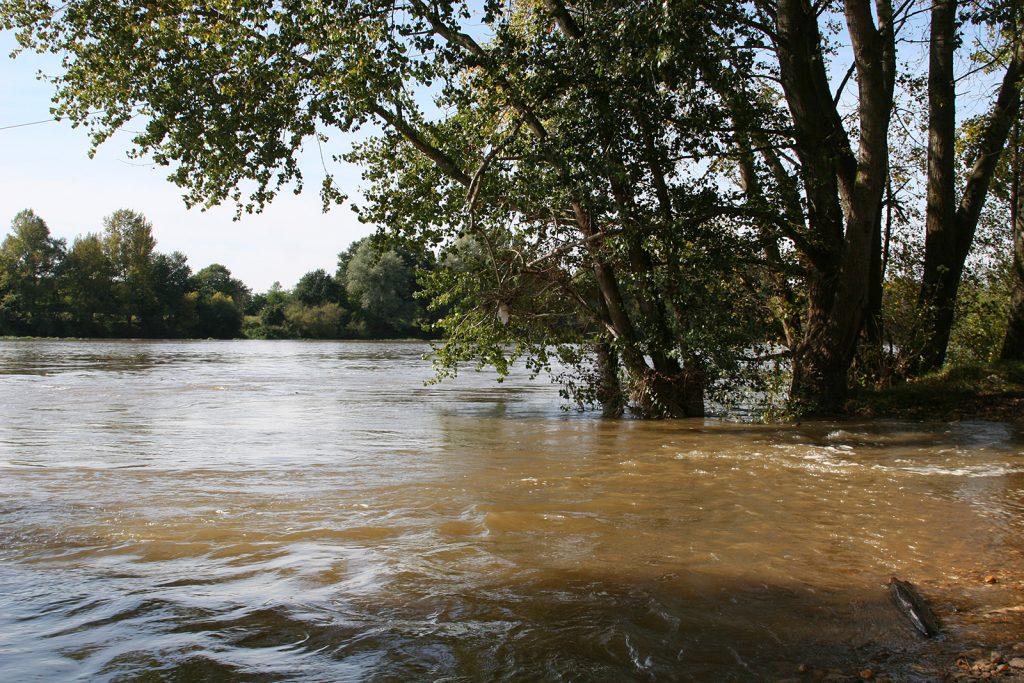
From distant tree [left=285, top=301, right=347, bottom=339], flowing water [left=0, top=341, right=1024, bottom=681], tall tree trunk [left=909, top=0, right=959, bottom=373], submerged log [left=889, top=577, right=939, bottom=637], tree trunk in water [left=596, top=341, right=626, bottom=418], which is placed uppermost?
tall tree trunk [left=909, top=0, right=959, bottom=373]

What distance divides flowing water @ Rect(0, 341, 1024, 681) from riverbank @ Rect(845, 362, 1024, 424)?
5.21 feet

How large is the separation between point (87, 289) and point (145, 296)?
521 cm

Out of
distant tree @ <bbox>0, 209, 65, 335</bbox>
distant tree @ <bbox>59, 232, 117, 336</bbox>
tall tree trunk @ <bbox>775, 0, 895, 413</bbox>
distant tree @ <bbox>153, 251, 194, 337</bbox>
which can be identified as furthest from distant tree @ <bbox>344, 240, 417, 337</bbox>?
tall tree trunk @ <bbox>775, 0, 895, 413</bbox>

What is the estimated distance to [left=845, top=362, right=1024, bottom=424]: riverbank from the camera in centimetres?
1352

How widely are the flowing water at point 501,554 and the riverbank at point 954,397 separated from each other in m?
1.59

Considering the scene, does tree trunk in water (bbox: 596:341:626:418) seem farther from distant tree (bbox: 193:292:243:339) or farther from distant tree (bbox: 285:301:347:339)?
distant tree (bbox: 193:292:243:339)

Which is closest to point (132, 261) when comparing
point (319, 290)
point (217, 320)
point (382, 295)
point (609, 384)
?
point (217, 320)

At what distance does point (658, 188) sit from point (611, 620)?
31.4 feet

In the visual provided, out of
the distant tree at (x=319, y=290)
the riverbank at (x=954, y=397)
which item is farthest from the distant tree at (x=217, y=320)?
the riverbank at (x=954, y=397)

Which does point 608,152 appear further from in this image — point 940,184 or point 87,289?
point 87,289

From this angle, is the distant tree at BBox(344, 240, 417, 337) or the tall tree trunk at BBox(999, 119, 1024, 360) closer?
the tall tree trunk at BBox(999, 119, 1024, 360)

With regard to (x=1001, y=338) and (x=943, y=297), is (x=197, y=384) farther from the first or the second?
(x=1001, y=338)

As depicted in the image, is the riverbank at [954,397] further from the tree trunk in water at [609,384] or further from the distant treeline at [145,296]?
the distant treeline at [145,296]

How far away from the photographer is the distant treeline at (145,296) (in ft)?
251
